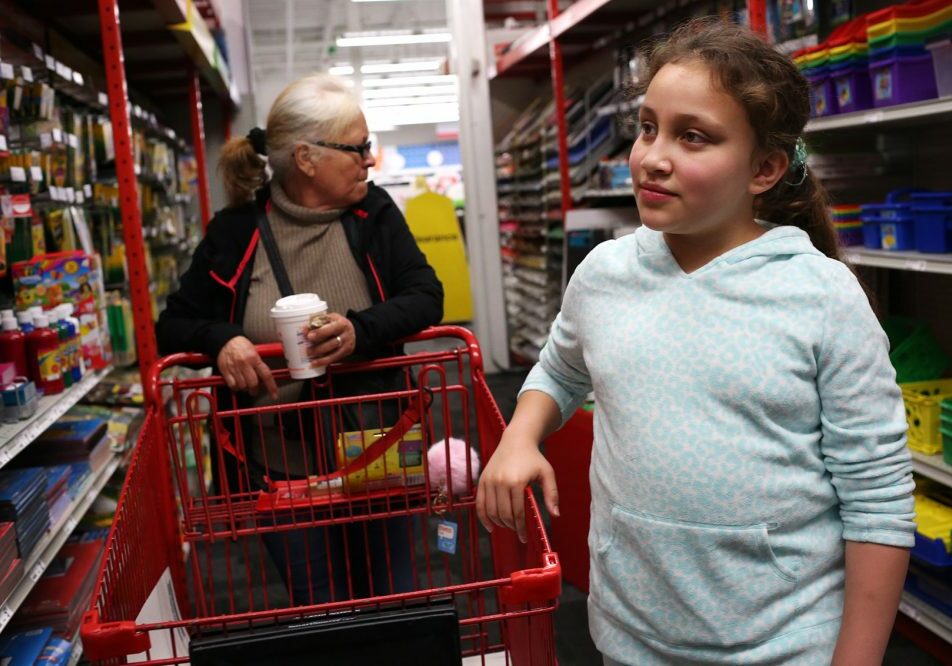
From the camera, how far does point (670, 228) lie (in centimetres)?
117

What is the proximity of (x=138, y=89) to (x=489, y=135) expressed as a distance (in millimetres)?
2627

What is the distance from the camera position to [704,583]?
118 centimetres

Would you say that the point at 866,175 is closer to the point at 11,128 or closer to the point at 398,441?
the point at 398,441

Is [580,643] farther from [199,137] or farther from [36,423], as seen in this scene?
[199,137]

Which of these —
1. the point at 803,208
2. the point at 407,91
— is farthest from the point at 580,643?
the point at 407,91

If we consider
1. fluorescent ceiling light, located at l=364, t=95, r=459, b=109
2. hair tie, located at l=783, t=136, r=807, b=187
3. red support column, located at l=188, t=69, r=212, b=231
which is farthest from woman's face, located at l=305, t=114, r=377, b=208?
fluorescent ceiling light, located at l=364, t=95, r=459, b=109

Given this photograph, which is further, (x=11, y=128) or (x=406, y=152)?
(x=406, y=152)

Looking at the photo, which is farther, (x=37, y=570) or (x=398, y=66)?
(x=398, y=66)

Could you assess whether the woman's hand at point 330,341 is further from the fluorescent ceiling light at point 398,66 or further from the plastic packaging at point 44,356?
the fluorescent ceiling light at point 398,66

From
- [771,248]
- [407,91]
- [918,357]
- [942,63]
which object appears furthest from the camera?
[407,91]

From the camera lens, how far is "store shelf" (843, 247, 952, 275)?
2430 mm

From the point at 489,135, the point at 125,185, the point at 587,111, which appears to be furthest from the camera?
the point at 489,135

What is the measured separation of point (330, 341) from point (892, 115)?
1.80 m

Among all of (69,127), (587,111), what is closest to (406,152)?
(587,111)
